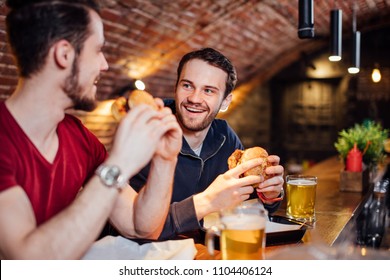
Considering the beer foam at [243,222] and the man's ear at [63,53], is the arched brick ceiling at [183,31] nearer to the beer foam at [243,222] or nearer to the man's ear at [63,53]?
the man's ear at [63,53]

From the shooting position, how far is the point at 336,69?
328 inches

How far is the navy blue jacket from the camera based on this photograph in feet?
6.09

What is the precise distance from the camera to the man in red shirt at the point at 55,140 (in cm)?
101

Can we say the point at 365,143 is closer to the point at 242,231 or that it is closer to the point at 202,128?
the point at 202,128

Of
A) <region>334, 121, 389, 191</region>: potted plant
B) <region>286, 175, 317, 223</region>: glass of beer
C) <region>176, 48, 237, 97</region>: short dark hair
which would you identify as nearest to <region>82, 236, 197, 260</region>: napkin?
<region>286, 175, 317, 223</region>: glass of beer

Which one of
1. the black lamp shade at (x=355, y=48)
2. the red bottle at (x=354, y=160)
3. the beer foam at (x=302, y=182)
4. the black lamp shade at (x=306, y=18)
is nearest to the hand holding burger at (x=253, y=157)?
the beer foam at (x=302, y=182)

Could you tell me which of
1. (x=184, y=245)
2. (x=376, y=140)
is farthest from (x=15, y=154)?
(x=376, y=140)

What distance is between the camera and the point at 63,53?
113cm

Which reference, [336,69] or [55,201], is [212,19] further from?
[336,69]

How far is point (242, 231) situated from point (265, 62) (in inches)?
245

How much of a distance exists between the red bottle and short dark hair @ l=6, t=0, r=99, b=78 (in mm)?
2286

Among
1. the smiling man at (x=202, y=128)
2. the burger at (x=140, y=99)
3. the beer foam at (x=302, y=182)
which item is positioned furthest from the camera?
the smiling man at (x=202, y=128)

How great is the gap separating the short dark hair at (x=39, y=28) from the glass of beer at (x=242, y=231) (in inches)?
23.5

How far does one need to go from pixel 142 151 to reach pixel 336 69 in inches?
310
